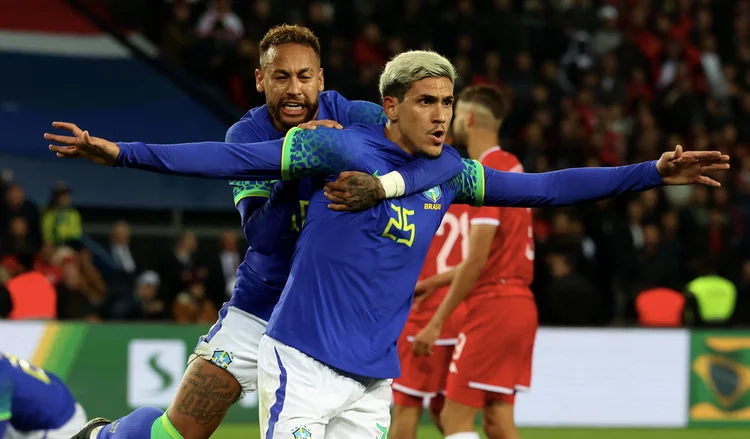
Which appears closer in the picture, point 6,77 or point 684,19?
point 6,77

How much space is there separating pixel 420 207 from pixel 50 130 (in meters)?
11.2

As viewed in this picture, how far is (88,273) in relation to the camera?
11938 mm

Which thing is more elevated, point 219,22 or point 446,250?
point 219,22

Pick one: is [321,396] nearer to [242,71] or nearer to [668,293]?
[668,293]

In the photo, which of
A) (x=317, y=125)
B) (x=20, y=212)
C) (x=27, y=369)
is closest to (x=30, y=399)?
(x=27, y=369)

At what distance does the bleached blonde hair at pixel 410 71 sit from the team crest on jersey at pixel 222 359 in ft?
4.76

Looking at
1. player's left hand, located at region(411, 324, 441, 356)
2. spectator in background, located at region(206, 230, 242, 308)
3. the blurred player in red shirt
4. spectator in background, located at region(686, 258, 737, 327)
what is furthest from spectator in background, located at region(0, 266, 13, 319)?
spectator in background, located at region(686, 258, 737, 327)

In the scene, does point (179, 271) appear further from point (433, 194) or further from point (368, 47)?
point (433, 194)

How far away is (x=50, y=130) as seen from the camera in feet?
48.3

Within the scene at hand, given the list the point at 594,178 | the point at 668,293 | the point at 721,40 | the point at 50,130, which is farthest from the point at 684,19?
the point at 594,178

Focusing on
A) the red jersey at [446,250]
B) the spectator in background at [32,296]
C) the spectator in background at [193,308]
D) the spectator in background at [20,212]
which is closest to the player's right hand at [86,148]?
the red jersey at [446,250]

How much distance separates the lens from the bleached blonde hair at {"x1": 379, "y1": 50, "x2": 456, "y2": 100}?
4266 mm

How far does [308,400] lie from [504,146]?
1015cm

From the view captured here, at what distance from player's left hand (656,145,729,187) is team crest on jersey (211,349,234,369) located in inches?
78.0
